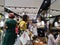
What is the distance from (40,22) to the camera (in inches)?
273

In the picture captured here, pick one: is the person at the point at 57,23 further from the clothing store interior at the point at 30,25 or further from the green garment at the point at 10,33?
the green garment at the point at 10,33

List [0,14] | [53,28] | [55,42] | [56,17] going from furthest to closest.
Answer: [0,14] → [56,17] → [53,28] → [55,42]

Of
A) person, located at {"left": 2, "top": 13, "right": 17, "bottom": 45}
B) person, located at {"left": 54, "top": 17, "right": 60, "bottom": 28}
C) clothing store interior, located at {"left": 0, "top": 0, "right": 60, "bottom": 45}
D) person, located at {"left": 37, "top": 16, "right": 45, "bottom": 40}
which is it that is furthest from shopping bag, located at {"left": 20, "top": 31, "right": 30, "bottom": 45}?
person, located at {"left": 37, "top": 16, "right": 45, "bottom": 40}

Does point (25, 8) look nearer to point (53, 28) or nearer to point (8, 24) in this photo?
point (8, 24)

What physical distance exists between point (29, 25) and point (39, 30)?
1078 millimetres

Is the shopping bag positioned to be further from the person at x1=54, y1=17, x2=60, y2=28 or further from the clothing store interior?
the person at x1=54, y1=17, x2=60, y2=28

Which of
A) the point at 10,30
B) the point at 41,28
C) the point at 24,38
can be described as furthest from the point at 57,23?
the point at 41,28

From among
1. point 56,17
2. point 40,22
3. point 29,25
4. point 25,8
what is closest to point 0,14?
point 25,8

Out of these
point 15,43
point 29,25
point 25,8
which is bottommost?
point 15,43

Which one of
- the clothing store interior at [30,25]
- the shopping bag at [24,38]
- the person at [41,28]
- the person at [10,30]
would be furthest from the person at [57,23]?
the person at [41,28]

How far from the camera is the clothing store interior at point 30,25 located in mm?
4715

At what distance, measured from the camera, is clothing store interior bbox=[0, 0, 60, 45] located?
4.71 metres

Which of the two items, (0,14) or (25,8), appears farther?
(0,14)

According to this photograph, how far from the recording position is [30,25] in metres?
5.90
